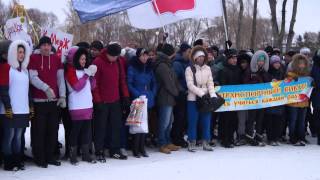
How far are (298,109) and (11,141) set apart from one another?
Answer: 5.68 meters

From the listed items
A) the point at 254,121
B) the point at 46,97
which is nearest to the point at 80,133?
the point at 46,97

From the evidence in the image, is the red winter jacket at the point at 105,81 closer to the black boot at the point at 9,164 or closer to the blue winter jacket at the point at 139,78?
the blue winter jacket at the point at 139,78

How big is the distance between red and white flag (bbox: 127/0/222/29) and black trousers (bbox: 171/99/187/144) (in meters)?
2.01

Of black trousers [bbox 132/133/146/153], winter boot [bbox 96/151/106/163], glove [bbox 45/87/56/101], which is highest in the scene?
glove [bbox 45/87/56/101]

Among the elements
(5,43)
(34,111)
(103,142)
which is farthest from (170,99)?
(5,43)

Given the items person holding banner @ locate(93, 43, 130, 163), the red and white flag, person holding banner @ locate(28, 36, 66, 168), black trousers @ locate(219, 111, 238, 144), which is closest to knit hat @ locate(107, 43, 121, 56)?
person holding banner @ locate(93, 43, 130, 163)

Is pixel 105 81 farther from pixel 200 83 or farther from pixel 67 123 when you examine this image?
pixel 200 83

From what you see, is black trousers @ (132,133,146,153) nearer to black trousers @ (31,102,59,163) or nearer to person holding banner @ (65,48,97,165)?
person holding banner @ (65,48,97,165)

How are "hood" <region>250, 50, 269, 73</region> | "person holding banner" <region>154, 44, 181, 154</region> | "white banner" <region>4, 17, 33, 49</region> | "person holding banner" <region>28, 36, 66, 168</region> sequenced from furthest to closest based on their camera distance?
"white banner" <region>4, 17, 33, 49</region> → "hood" <region>250, 50, 269, 73</region> → "person holding banner" <region>154, 44, 181, 154</region> → "person holding banner" <region>28, 36, 66, 168</region>

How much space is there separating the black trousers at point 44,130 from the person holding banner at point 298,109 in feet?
15.8

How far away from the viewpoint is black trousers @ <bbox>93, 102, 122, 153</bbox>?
746 centimetres

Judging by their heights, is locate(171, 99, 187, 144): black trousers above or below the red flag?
below

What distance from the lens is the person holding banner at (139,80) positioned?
25.6 ft

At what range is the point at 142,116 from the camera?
7.74 metres
